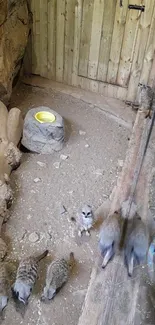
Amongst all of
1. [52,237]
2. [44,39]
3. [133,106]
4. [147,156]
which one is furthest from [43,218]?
[44,39]

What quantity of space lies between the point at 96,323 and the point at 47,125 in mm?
1781

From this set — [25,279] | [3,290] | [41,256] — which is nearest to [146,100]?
[41,256]

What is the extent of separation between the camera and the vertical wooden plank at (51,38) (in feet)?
12.0

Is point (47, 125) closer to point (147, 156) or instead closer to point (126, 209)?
point (147, 156)

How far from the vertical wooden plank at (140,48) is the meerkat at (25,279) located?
2.26 meters

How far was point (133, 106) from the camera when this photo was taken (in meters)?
3.84

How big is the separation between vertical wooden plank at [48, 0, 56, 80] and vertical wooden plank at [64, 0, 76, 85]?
0.14 m

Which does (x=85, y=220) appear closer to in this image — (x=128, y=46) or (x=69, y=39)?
(x=128, y=46)

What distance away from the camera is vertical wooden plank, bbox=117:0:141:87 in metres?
3.42

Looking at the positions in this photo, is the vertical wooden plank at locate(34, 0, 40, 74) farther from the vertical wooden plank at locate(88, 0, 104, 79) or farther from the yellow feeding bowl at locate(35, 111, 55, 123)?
the yellow feeding bowl at locate(35, 111, 55, 123)

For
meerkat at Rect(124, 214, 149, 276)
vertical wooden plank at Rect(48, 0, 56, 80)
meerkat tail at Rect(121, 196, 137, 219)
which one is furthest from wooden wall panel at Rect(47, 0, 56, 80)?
meerkat at Rect(124, 214, 149, 276)

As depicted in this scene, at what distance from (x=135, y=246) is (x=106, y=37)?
91.6 inches

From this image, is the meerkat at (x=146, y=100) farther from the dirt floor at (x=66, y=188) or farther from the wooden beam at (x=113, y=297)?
the wooden beam at (x=113, y=297)

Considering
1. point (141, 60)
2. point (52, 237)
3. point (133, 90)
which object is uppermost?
point (141, 60)
